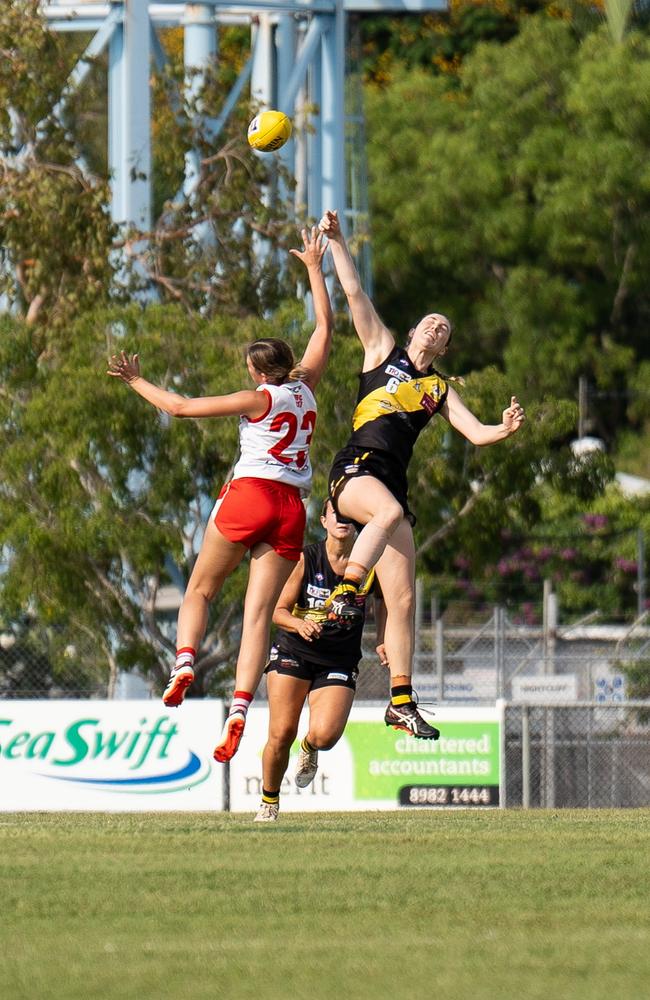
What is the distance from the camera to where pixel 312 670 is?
11.6m

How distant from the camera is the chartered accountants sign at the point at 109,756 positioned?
63.3 ft

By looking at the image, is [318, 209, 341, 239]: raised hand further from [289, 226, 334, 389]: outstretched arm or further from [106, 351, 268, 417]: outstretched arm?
[106, 351, 268, 417]: outstretched arm

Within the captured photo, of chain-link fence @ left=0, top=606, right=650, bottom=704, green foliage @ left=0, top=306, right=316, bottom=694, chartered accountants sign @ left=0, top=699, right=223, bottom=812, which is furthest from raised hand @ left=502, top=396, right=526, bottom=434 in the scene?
green foliage @ left=0, top=306, right=316, bottom=694

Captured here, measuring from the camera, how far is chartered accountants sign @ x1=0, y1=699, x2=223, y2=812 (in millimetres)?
19281

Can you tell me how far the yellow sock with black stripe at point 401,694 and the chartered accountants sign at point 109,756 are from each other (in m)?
8.83

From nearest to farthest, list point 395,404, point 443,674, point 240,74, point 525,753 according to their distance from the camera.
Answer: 1. point 395,404
2. point 525,753
3. point 443,674
4. point 240,74

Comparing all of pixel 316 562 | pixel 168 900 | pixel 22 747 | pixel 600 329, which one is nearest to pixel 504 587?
pixel 600 329

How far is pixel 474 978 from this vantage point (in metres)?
5.68

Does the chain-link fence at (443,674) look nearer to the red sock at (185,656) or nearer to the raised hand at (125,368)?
the red sock at (185,656)

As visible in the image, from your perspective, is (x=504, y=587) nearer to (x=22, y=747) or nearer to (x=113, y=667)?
(x=113, y=667)

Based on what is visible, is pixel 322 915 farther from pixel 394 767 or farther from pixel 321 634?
pixel 394 767

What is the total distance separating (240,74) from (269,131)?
611 inches

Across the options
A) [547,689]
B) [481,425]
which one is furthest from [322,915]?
[547,689]

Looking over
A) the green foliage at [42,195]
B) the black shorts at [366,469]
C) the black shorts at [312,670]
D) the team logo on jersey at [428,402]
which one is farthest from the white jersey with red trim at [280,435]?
the green foliage at [42,195]
